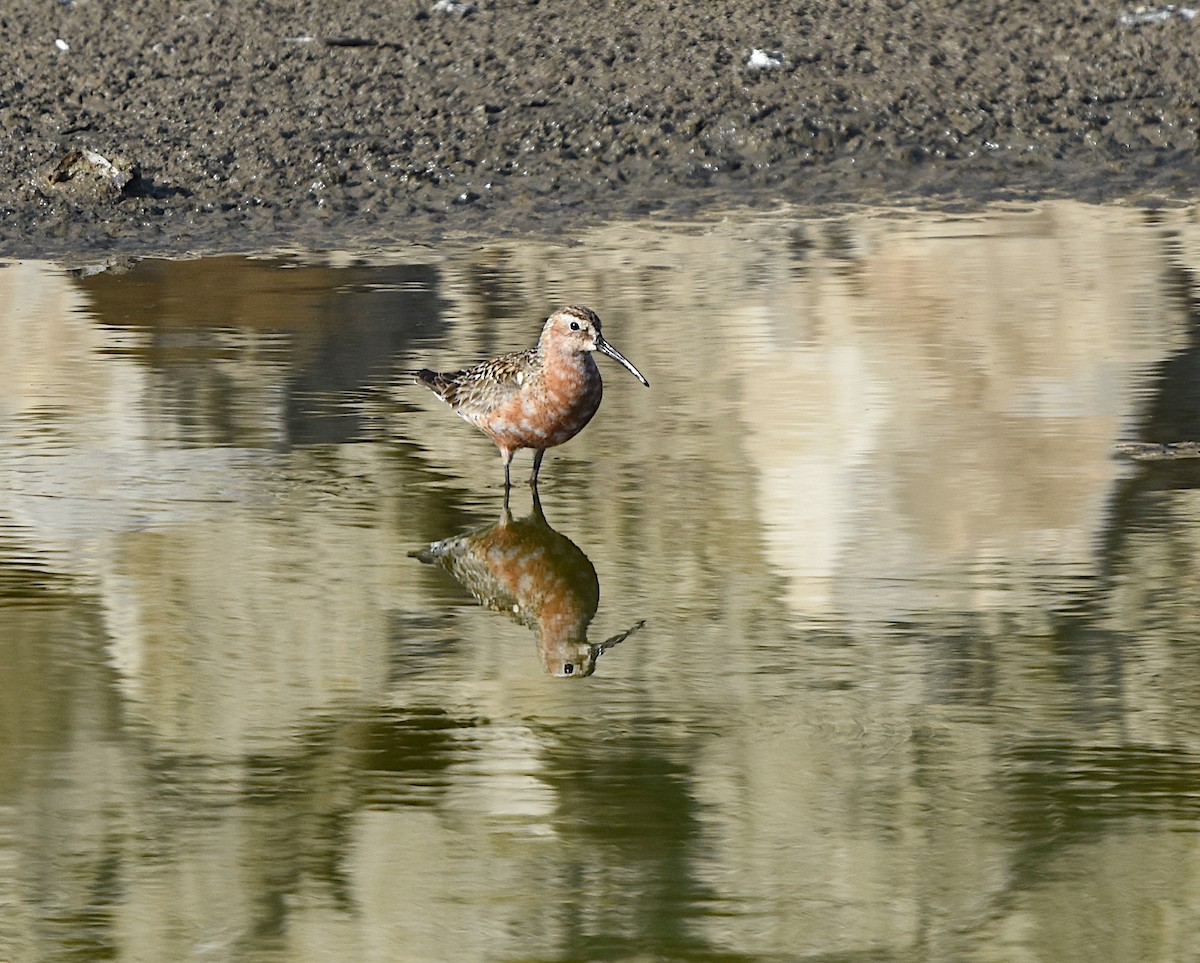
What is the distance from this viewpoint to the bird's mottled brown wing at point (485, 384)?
6297mm

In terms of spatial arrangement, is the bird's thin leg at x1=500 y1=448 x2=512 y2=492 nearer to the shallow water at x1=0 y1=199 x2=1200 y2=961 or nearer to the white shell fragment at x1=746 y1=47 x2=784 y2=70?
the shallow water at x1=0 y1=199 x2=1200 y2=961

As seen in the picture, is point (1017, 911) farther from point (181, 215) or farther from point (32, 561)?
point (181, 215)

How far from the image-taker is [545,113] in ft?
39.8

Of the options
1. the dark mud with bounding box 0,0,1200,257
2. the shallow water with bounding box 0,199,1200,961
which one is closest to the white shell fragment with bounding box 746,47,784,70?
the dark mud with bounding box 0,0,1200,257

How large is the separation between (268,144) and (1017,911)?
885cm

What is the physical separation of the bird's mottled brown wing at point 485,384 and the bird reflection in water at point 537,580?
38cm

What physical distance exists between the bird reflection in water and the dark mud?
16.1ft

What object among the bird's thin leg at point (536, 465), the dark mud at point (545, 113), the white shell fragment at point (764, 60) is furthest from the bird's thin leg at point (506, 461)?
the white shell fragment at point (764, 60)

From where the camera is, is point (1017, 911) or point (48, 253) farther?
point (48, 253)

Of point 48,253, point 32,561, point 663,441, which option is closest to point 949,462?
point 663,441

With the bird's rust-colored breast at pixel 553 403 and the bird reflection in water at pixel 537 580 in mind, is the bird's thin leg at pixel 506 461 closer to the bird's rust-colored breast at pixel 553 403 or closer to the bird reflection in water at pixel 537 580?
the bird's rust-colored breast at pixel 553 403

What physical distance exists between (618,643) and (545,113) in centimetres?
760

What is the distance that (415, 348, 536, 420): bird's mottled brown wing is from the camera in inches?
248

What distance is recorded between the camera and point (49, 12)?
44.0ft
